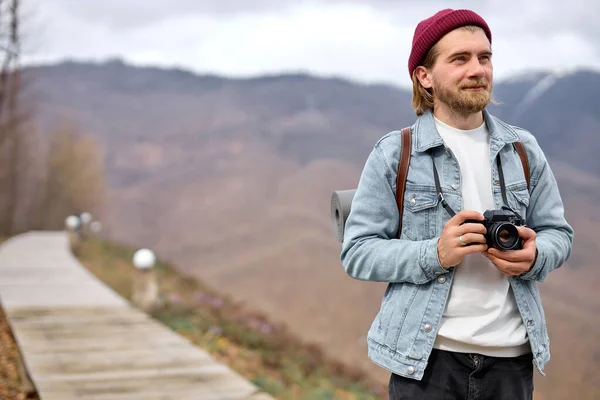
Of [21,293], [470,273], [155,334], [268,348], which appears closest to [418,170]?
[470,273]

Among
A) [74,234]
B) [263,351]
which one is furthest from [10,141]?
[263,351]

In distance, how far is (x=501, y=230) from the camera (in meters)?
1.85

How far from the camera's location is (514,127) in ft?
7.26

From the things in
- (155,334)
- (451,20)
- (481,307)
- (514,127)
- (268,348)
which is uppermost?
(451,20)

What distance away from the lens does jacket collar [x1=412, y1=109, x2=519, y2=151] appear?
207 cm

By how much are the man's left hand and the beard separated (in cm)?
35

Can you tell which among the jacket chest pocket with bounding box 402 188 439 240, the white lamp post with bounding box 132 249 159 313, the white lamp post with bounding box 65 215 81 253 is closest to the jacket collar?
the jacket chest pocket with bounding box 402 188 439 240

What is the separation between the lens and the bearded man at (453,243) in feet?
6.48

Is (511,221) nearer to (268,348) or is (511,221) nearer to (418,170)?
(418,170)

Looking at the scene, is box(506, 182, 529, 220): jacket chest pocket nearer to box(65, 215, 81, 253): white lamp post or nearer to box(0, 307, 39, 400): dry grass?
box(0, 307, 39, 400): dry grass

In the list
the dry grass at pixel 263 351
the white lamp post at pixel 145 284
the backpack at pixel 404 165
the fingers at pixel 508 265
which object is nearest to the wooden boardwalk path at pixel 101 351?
the white lamp post at pixel 145 284

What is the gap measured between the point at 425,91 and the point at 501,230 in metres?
0.51

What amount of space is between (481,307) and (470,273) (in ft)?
0.30

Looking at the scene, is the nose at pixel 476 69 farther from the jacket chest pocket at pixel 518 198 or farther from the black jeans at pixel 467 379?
the black jeans at pixel 467 379
